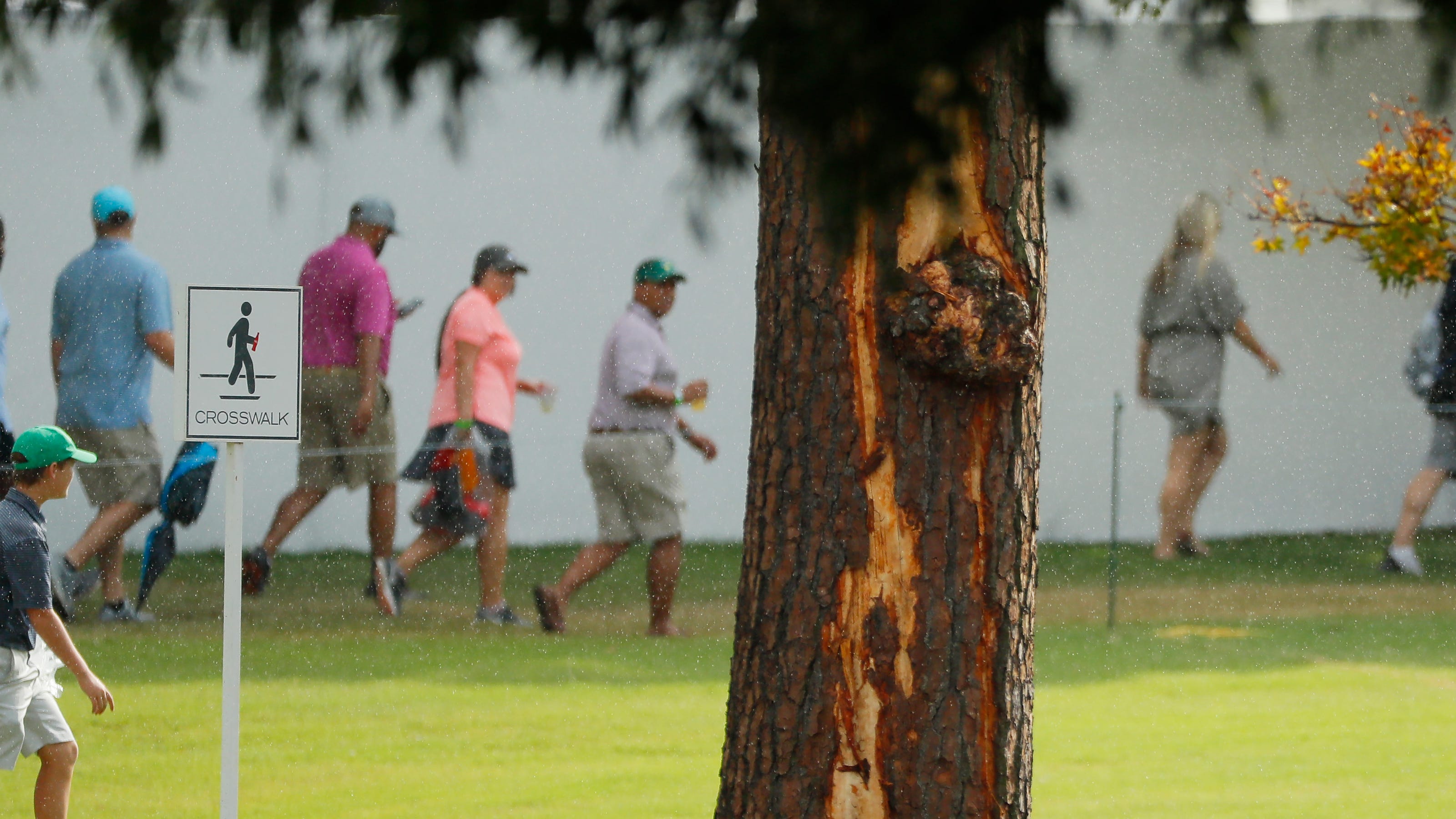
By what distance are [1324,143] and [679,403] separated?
5.02m

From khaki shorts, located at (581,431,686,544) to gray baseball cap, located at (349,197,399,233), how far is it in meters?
1.26

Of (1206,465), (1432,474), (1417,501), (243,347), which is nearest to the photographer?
(243,347)

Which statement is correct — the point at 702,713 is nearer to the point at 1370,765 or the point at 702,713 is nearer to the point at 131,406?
the point at 1370,765

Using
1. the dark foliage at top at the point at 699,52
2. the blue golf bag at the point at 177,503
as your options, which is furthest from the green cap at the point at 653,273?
the dark foliage at top at the point at 699,52

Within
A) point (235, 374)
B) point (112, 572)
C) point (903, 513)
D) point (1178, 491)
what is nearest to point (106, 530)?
point (112, 572)

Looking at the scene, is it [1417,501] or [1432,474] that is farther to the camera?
[1417,501]

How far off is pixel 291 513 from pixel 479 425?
91 cm

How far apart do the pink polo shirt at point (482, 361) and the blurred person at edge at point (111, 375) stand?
111 centimetres

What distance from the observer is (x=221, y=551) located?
8.97 metres

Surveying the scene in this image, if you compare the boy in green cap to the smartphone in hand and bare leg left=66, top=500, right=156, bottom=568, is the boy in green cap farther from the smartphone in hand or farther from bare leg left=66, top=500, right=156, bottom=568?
the smartphone in hand

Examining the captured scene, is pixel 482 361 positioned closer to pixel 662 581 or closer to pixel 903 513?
pixel 662 581

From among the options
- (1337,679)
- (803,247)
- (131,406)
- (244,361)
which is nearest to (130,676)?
(131,406)

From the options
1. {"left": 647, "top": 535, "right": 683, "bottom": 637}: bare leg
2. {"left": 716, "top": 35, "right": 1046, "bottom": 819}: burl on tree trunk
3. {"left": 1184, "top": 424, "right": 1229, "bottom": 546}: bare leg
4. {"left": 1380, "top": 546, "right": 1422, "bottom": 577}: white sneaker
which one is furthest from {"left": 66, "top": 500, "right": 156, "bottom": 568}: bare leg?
{"left": 1380, "top": 546, "right": 1422, "bottom": 577}: white sneaker

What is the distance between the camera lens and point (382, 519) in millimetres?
7543
